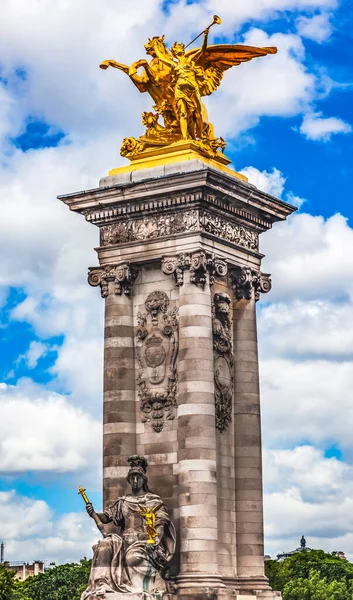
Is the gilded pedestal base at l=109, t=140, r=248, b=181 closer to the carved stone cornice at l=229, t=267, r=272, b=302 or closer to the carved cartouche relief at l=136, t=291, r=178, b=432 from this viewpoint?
the carved stone cornice at l=229, t=267, r=272, b=302

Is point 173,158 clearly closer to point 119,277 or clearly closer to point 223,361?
point 119,277

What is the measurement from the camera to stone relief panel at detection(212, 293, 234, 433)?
3838 centimetres

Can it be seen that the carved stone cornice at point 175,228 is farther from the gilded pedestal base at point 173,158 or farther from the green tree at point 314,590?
the green tree at point 314,590

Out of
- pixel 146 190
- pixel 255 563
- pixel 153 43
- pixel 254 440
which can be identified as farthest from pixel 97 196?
pixel 255 563

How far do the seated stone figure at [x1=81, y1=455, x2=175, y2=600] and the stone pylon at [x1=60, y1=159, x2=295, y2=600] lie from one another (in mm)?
524

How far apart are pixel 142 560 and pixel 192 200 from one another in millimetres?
8510

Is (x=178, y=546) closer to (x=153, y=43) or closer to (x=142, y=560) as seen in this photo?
(x=142, y=560)

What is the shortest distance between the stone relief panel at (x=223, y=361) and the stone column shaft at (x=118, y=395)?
6.69 ft

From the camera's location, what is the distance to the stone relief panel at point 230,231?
38.1 m

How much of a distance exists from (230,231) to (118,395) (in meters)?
4.85

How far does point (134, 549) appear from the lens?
35.7 meters

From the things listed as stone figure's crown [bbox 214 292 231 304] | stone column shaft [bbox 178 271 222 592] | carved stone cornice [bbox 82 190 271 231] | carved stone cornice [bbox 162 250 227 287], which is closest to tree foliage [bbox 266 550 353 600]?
carved stone cornice [bbox 82 190 271 231]

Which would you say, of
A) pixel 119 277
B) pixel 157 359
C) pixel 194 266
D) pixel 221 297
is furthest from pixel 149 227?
pixel 157 359

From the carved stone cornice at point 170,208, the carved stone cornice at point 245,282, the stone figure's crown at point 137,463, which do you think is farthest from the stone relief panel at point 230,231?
the stone figure's crown at point 137,463
